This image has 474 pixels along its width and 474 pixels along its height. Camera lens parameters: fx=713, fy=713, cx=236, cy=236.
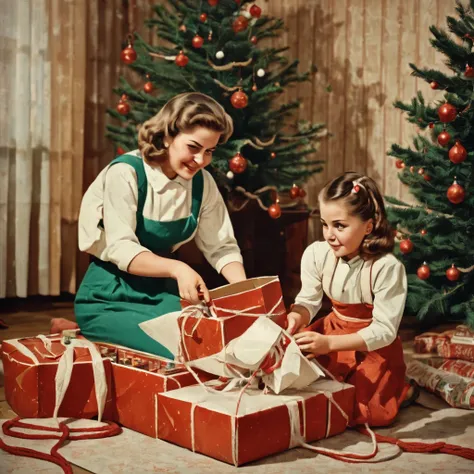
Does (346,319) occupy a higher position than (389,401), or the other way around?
(346,319)

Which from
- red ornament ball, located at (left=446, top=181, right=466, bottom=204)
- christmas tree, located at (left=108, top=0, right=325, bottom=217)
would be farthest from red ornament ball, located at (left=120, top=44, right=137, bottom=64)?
red ornament ball, located at (left=446, top=181, right=466, bottom=204)

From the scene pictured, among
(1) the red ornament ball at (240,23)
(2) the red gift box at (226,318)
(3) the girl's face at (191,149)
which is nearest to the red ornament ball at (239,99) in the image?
(1) the red ornament ball at (240,23)

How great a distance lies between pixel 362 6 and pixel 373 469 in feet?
11.8

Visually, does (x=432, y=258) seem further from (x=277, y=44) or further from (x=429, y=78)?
(x=277, y=44)

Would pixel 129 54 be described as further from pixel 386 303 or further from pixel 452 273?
pixel 386 303

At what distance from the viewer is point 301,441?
6.11 ft

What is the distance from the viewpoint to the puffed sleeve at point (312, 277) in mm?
2186

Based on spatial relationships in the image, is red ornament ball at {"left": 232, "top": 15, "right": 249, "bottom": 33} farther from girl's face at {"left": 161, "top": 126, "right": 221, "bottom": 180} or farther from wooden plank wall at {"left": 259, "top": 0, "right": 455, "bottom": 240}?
girl's face at {"left": 161, "top": 126, "right": 221, "bottom": 180}

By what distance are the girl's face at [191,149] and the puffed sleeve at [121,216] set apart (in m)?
0.15

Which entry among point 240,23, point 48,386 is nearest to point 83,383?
point 48,386

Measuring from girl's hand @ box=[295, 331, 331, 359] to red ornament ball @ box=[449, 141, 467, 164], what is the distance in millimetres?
1374

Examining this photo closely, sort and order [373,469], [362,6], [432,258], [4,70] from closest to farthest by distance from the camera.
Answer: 1. [373,469]
2. [432,258]
3. [4,70]
4. [362,6]

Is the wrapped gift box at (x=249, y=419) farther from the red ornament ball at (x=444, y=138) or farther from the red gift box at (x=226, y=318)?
the red ornament ball at (x=444, y=138)

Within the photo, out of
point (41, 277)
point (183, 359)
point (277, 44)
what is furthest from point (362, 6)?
point (183, 359)
